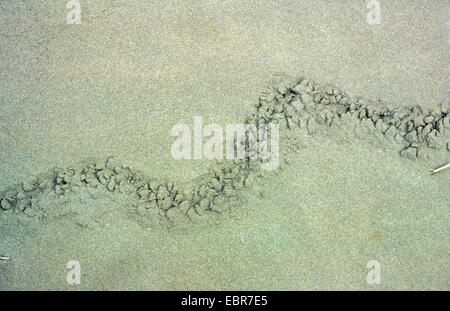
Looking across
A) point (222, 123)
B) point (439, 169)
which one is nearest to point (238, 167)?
point (222, 123)

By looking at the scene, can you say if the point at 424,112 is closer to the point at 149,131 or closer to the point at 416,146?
the point at 416,146

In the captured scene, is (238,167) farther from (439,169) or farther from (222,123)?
(439,169)

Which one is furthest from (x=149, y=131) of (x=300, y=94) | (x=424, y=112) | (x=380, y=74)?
(x=424, y=112)

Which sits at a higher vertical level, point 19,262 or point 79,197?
point 79,197
